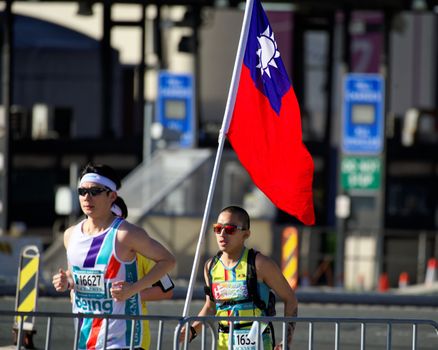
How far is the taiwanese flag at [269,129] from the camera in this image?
28.9ft

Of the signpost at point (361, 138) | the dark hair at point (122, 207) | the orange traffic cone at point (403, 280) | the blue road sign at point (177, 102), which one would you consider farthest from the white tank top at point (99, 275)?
the orange traffic cone at point (403, 280)

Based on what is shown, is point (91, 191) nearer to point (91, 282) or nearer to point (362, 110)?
point (91, 282)

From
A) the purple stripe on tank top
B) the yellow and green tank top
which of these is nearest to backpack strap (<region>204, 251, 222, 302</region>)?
the yellow and green tank top

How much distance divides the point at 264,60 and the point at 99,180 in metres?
1.46

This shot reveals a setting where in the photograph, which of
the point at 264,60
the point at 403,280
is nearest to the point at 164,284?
the point at 264,60

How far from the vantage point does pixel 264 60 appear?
905 centimetres

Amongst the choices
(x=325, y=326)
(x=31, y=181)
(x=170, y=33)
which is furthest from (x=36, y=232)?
(x=325, y=326)

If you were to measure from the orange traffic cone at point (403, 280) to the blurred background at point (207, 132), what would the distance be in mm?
→ 76

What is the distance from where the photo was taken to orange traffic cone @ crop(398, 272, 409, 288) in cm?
2951

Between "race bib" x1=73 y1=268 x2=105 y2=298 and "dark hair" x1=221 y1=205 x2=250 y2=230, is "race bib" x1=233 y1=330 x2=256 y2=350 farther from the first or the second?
"race bib" x1=73 y1=268 x2=105 y2=298

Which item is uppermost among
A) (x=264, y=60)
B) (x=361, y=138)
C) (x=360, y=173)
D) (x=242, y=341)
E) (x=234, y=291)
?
(x=264, y=60)

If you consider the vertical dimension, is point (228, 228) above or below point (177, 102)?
below

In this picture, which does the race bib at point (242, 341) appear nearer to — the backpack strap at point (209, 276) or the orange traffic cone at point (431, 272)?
the backpack strap at point (209, 276)

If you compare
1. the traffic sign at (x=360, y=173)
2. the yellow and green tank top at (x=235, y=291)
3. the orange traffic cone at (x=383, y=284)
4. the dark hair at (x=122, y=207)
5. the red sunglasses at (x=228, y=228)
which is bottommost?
the orange traffic cone at (x=383, y=284)
